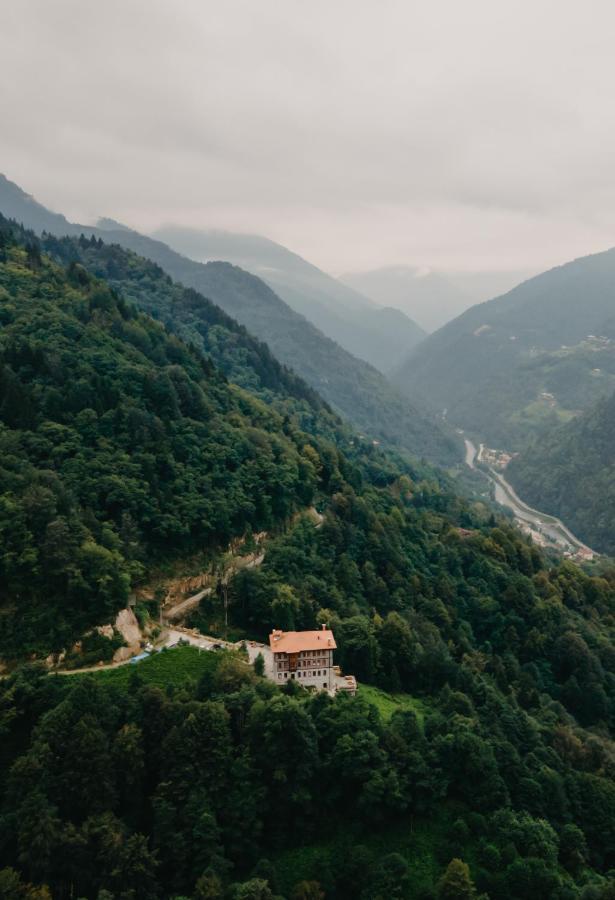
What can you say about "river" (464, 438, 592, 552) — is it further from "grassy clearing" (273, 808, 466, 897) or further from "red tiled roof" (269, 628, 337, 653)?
"grassy clearing" (273, 808, 466, 897)

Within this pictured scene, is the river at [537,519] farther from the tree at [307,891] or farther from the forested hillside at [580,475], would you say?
the tree at [307,891]

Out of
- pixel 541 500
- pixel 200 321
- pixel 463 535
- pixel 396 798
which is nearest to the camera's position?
pixel 396 798

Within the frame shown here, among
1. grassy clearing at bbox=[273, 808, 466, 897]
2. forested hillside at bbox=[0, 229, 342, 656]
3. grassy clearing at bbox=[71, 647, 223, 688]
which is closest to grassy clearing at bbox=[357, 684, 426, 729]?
grassy clearing at bbox=[273, 808, 466, 897]

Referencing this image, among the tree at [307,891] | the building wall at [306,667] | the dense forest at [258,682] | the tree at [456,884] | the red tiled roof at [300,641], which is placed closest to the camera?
the tree at [307,891]

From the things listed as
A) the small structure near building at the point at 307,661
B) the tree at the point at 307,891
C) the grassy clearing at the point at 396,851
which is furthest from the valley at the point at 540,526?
the tree at the point at 307,891

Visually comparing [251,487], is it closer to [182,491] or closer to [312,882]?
[182,491]

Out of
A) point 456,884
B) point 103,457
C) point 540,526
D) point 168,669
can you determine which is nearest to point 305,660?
point 168,669

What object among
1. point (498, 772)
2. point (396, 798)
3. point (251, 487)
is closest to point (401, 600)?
point (251, 487)
